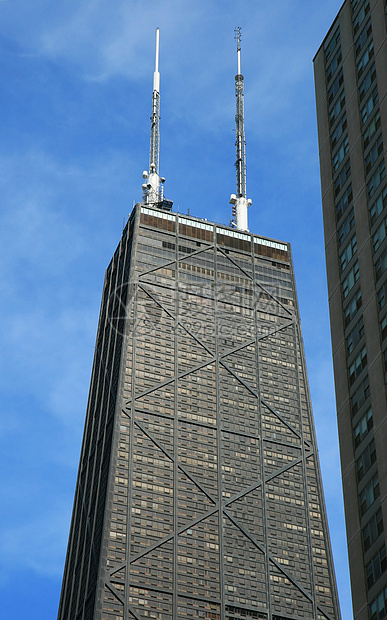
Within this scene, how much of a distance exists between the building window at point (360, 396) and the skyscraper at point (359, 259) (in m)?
0.08

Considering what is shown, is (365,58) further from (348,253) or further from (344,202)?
(348,253)

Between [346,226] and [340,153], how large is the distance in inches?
352

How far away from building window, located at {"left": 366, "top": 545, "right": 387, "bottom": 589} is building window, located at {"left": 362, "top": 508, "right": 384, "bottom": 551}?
1.27 meters

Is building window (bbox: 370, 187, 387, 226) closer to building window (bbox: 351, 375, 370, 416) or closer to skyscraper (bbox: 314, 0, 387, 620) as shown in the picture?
skyscraper (bbox: 314, 0, 387, 620)

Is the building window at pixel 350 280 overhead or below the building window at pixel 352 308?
overhead

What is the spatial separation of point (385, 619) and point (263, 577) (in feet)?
419

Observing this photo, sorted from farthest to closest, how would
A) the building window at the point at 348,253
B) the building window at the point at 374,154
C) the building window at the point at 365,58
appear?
the building window at the point at 365,58, the building window at the point at 348,253, the building window at the point at 374,154

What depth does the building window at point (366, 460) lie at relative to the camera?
76500 millimetres

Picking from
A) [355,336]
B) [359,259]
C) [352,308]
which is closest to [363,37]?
[359,259]

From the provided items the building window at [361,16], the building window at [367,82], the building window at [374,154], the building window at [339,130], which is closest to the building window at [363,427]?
the building window at [374,154]

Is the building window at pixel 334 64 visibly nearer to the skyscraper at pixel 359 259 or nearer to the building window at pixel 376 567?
the skyscraper at pixel 359 259

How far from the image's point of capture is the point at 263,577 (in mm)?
192750

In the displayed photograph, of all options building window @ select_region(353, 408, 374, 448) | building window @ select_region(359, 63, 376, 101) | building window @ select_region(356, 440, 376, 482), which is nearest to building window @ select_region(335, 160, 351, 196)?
building window @ select_region(359, 63, 376, 101)

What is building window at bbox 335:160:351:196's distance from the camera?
3684 inches
